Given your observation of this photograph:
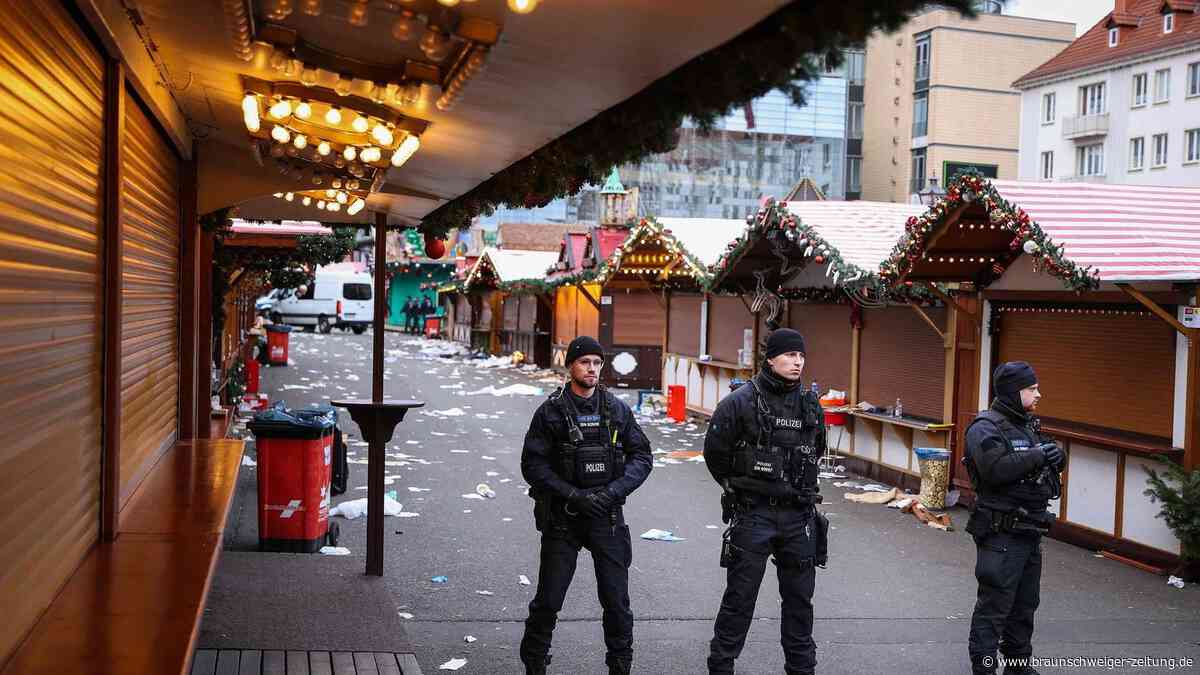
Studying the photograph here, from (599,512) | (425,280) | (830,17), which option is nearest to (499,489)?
(599,512)

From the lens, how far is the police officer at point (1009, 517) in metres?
6.45

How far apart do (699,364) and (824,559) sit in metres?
15.8

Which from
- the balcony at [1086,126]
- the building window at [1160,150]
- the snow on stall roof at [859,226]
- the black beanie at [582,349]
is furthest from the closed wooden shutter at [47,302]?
the balcony at [1086,126]

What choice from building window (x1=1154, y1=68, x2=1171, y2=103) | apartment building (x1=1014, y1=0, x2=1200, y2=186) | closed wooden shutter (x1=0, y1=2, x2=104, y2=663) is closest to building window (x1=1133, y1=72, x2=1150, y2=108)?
apartment building (x1=1014, y1=0, x2=1200, y2=186)

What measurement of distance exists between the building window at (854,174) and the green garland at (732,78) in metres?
74.0

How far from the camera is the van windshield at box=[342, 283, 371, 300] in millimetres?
57062

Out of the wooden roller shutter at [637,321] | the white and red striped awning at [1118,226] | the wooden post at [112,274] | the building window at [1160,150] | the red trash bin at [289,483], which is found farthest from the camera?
the building window at [1160,150]

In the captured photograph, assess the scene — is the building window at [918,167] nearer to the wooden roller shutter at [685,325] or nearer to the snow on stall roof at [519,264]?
the snow on stall roof at [519,264]

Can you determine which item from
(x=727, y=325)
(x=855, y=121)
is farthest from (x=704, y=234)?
(x=855, y=121)

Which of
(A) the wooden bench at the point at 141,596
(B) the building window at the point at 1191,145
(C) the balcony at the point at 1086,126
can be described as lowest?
(A) the wooden bench at the point at 141,596

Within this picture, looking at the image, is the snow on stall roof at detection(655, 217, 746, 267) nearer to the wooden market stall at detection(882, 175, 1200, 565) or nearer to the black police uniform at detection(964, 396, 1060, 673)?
the wooden market stall at detection(882, 175, 1200, 565)

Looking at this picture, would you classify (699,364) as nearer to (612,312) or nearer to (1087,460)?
(612,312)

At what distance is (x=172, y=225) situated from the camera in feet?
27.1

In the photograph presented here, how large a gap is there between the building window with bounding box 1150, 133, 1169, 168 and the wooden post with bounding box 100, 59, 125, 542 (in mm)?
52733
